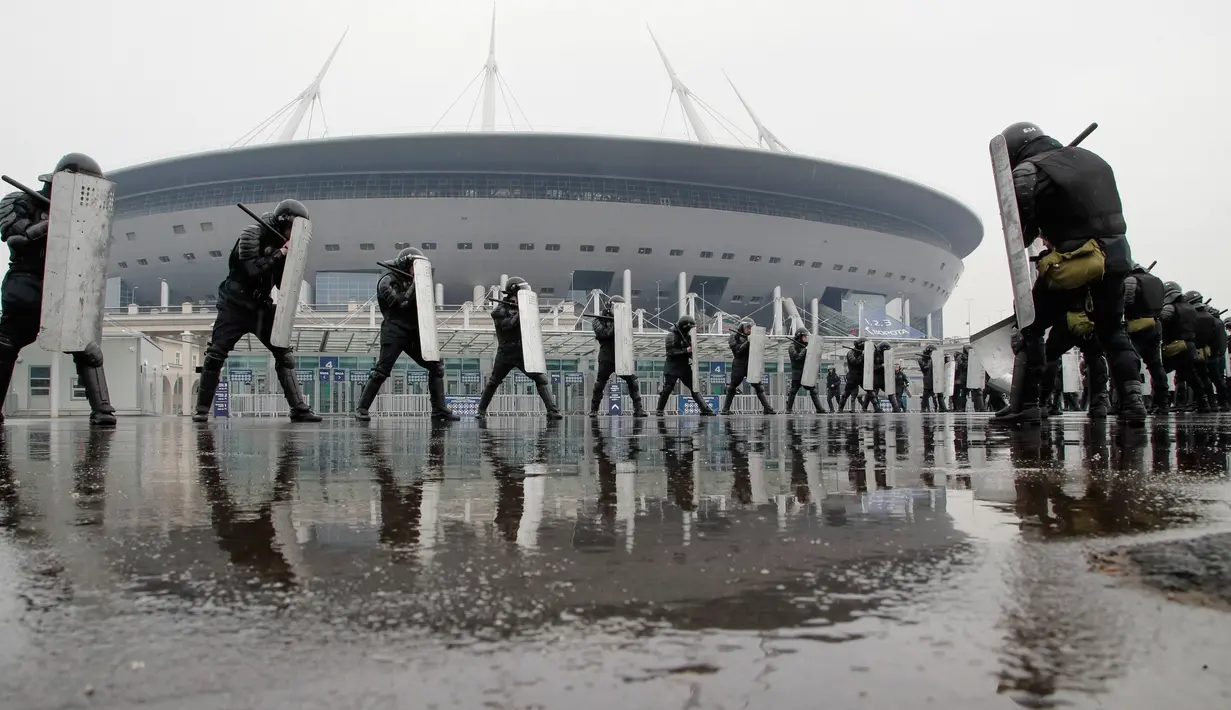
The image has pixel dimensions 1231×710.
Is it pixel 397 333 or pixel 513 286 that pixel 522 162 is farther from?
pixel 397 333

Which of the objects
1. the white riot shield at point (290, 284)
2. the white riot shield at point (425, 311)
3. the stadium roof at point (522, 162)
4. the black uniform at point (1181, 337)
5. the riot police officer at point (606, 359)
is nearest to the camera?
the white riot shield at point (290, 284)

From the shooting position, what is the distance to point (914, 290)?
246 feet

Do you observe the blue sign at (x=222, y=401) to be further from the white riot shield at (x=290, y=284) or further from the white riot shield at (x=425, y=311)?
the white riot shield at (x=290, y=284)

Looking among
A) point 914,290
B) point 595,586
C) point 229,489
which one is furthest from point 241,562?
point 914,290

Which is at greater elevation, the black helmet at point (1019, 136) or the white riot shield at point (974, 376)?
the black helmet at point (1019, 136)

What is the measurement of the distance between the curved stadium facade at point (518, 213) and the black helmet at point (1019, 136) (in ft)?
176

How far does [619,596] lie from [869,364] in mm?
23935

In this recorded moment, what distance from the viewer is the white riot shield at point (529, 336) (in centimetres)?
1102

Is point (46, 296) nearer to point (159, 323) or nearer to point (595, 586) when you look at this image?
point (595, 586)

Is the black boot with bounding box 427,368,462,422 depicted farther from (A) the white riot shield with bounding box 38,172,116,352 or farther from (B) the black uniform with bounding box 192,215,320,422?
(A) the white riot shield with bounding box 38,172,116,352

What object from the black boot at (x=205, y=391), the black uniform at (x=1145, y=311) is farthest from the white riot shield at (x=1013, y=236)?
the black boot at (x=205, y=391)

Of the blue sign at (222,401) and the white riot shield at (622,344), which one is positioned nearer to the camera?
the white riot shield at (622,344)

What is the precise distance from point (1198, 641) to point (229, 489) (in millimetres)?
2305

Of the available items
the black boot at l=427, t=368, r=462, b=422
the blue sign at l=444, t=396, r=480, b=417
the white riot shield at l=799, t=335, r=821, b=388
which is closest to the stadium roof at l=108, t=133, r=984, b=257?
the blue sign at l=444, t=396, r=480, b=417
